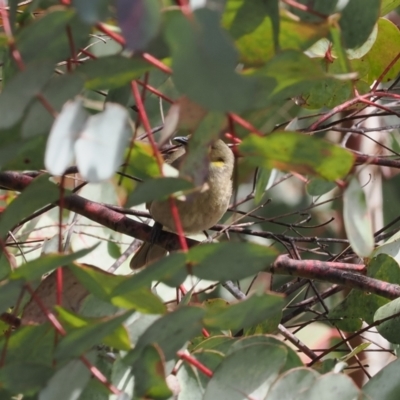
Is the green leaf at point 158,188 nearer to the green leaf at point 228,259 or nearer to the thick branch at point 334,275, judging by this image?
the green leaf at point 228,259

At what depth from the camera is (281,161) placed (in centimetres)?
83

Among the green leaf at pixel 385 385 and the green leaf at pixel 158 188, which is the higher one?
the green leaf at pixel 158 188

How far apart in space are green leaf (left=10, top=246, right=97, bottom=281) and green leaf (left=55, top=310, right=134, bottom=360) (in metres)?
0.07

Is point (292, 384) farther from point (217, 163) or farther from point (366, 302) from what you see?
point (217, 163)

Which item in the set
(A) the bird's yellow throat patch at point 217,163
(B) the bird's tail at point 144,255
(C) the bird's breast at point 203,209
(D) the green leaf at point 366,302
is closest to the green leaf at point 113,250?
(B) the bird's tail at point 144,255

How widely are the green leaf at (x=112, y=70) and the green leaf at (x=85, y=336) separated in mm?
248

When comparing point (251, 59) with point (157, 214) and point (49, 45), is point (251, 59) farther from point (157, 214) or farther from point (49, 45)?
point (157, 214)

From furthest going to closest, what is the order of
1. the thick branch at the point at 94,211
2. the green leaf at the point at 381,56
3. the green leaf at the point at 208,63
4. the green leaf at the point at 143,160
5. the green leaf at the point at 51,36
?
the green leaf at the point at 381,56
the thick branch at the point at 94,211
the green leaf at the point at 143,160
the green leaf at the point at 51,36
the green leaf at the point at 208,63

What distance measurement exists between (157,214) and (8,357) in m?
1.02

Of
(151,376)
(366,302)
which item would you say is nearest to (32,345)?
(151,376)

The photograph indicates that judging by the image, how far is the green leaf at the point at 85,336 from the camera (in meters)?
0.81

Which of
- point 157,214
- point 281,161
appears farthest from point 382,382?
point 157,214

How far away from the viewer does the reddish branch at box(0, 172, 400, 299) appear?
143cm

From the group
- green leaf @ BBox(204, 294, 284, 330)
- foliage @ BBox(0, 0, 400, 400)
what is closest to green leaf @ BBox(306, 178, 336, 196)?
foliage @ BBox(0, 0, 400, 400)
